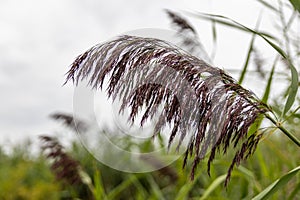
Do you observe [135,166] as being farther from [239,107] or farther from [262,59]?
[239,107]

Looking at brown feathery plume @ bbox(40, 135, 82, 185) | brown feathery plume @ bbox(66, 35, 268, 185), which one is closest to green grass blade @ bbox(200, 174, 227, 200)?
brown feathery plume @ bbox(40, 135, 82, 185)

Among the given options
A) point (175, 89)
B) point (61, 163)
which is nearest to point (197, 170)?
point (61, 163)

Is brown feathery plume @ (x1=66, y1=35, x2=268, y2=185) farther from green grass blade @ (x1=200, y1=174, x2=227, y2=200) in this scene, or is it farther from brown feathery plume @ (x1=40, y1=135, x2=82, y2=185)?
brown feathery plume @ (x1=40, y1=135, x2=82, y2=185)

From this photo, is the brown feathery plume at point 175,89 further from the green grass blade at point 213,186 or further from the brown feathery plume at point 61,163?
the brown feathery plume at point 61,163

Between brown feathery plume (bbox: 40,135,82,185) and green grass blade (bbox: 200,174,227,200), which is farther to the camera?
brown feathery plume (bbox: 40,135,82,185)

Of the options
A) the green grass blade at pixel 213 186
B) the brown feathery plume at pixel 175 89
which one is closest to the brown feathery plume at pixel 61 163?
the green grass blade at pixel 213 186

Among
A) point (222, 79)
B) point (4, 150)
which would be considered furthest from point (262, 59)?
point (4, 150)
